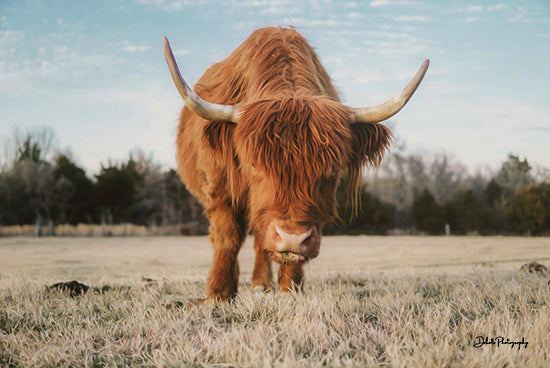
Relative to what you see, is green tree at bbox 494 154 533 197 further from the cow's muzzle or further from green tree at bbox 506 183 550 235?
the cow's muzzle

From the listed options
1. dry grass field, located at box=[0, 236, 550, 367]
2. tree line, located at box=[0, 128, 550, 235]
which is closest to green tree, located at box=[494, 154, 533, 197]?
tree line, located at box=[0, 128, 550, 235]

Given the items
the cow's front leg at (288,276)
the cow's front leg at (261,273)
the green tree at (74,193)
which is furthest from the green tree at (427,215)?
the cow's front leg at (288,276)

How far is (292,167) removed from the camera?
9.97ft

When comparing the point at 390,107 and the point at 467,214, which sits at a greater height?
the point at 390,107

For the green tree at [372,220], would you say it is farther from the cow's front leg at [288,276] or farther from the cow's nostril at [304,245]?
the cow's nostril at [304,245]

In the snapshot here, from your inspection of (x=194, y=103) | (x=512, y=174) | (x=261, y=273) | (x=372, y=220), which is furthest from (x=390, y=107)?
(x=512, y=174)

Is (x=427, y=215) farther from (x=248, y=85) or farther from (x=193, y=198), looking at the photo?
(x=248, y=85)

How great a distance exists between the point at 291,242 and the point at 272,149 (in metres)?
0.73

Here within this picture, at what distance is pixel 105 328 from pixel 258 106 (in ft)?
6.29

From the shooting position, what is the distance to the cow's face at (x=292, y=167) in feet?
9.55

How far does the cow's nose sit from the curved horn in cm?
128

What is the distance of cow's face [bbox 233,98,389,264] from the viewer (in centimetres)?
291

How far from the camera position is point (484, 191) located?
30.7 meters

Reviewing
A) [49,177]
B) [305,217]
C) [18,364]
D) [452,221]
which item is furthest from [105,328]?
[452,221]
